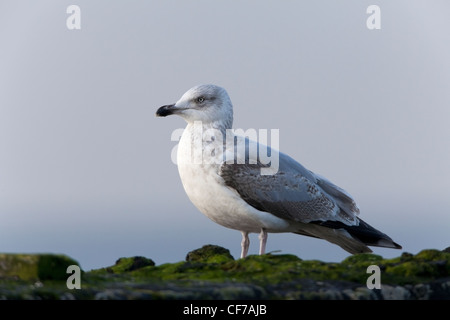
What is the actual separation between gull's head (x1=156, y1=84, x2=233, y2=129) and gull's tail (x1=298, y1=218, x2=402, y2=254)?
106 inches

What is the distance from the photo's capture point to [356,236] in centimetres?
Result: 1448

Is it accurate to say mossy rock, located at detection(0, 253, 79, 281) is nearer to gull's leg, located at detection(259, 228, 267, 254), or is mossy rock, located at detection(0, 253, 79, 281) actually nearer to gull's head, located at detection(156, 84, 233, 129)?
gull's leg, located at detection(259, 228, 267, 254)

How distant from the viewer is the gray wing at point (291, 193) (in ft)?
44.0

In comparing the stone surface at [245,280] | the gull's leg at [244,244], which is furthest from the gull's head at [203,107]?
the stone surface at [245,280]

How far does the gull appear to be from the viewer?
13.3 m

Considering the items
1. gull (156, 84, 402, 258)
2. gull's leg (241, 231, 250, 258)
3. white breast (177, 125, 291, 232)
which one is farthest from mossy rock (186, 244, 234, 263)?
white breast (177, 125, 291, 232)

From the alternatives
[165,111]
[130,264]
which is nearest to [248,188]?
[165,111]

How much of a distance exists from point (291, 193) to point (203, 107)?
225cm

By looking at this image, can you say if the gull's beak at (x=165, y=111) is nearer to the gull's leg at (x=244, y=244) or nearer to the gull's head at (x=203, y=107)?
the gull's head at (x=203, y=107)

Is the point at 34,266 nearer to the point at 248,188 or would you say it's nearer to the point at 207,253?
the point at 207,253
